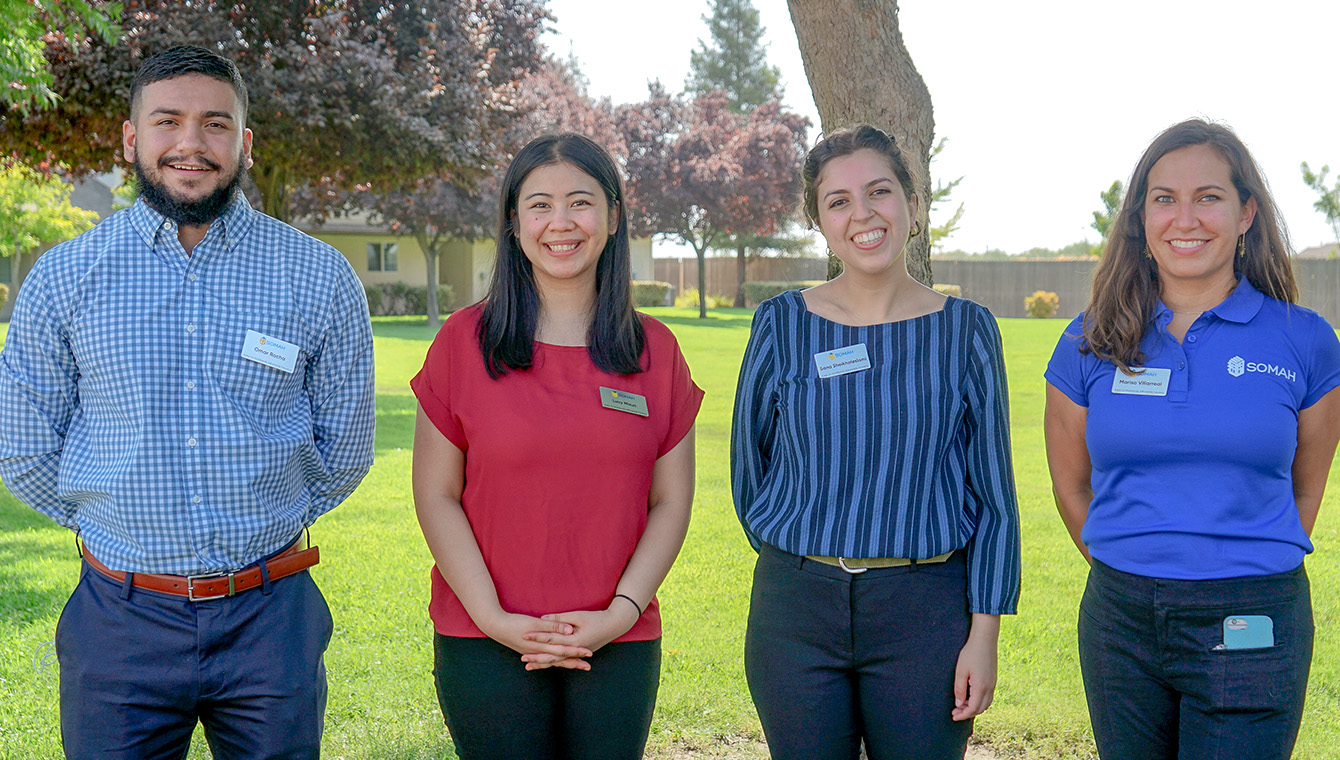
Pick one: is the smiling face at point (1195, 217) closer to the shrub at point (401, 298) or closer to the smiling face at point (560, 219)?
the smiling face at point (560, 219)

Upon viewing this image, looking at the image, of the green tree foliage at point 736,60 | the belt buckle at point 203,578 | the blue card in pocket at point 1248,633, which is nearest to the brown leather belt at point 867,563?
the blue card in pocket at point 1248,633

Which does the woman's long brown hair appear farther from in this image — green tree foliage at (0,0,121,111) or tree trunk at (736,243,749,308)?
tree trunk at (736,243,749,308)

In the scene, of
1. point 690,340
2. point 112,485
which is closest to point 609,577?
A: point 112,485

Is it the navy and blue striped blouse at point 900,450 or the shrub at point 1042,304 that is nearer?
the navy and blue striped blouse at point 900,450

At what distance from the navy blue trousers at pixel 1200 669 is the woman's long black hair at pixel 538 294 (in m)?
1.34

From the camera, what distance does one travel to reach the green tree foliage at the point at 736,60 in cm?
5669

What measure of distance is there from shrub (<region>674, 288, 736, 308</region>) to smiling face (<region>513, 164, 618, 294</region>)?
137 ft

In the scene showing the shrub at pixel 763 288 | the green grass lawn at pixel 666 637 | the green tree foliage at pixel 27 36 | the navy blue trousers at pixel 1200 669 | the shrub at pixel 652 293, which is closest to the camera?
the navy blue trousers at pixel 1200 669

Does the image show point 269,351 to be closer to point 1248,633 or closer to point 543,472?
point 543,472

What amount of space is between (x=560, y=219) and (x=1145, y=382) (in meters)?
1.48

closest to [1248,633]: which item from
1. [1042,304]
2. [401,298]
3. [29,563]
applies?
[29,563]

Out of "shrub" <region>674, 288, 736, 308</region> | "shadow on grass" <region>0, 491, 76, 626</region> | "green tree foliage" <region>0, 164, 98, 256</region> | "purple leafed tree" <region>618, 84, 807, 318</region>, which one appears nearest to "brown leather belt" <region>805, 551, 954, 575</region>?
"shadow on grass" <region>0, 491, 76, 626</region>

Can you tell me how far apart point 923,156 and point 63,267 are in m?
2.82

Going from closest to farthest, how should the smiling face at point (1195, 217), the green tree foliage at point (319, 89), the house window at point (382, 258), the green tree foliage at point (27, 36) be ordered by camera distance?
the smiling face at point (1195, 217) < the green tree foliage at point (27, 36) < the green tree foliage at point (319, 89) < the house window at point (382, 258)
